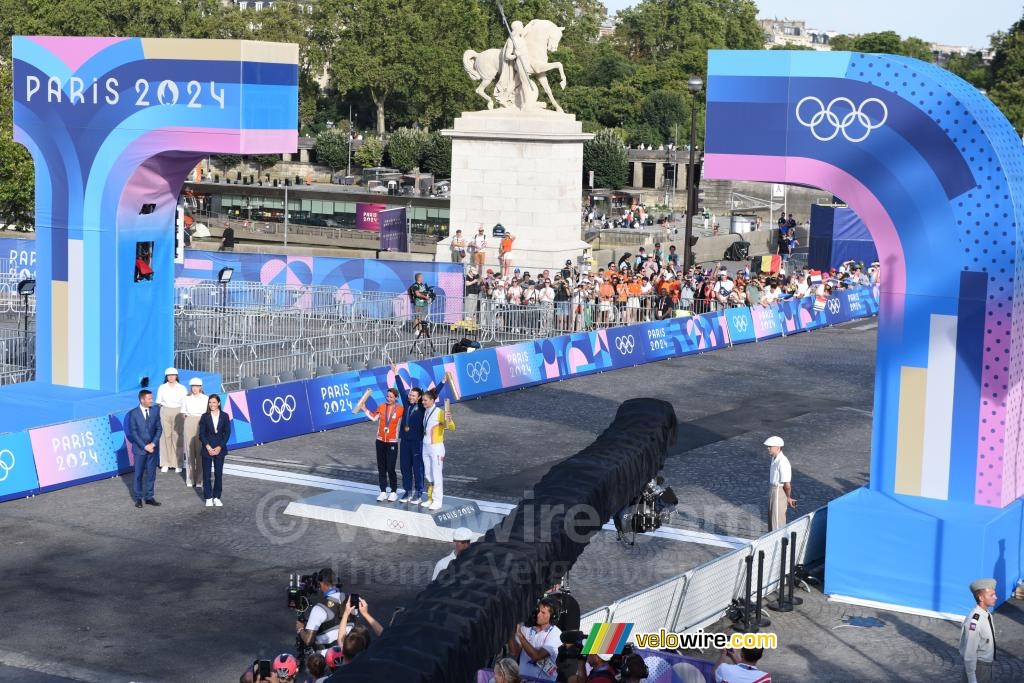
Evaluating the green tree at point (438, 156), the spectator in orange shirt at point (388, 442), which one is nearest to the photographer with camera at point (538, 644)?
the spectator in orange shirt at point (388, 442)

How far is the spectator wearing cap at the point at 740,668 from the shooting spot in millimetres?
10391

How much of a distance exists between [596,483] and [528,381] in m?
15.6

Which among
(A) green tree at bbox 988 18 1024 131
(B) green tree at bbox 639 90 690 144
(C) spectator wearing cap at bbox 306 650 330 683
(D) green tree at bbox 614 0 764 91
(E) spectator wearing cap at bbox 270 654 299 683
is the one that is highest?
(D) green tree at bbox 614 0 764 91

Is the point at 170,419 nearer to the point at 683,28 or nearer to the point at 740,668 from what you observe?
the point at 740,668

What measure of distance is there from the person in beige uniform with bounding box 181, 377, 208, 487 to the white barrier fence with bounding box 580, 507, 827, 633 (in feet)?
26.3

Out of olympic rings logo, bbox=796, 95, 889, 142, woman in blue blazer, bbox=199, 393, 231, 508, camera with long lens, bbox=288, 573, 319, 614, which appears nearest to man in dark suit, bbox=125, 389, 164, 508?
woman in blue blazer, bbox=199, 393, 231, 508

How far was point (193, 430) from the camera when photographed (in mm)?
19828

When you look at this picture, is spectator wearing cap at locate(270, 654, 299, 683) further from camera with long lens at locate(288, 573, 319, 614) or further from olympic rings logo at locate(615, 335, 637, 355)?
olympic rings logo at locate(615, 335, 637, 355)

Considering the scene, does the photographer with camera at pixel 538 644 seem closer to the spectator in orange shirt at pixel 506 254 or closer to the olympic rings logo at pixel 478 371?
the olympic rings logo at pixel 478 371

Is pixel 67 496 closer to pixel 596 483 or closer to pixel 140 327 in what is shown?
pixel 140 327

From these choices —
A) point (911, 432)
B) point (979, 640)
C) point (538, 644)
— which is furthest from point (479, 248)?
point (538, 644)

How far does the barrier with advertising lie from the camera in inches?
763

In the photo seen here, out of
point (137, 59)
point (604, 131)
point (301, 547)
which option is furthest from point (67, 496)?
point (604, 131)

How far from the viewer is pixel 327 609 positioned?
1228 centimetres
